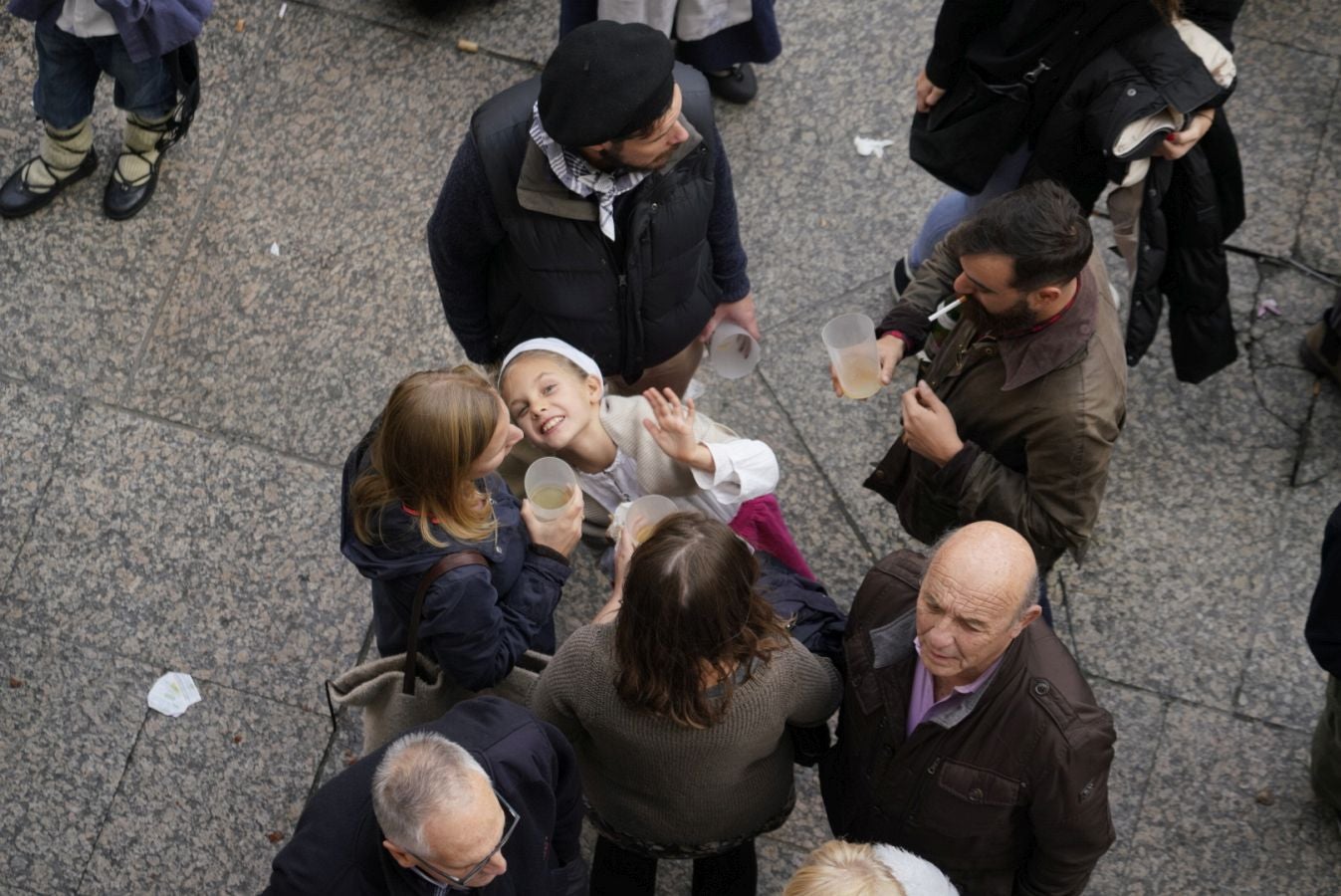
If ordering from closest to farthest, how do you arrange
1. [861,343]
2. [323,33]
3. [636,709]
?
[636,709], [861,343], [323,33]

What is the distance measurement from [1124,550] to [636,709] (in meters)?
2.27

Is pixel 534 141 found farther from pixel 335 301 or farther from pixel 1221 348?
pixel 1221 348

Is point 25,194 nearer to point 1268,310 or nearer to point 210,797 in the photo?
point 210,797

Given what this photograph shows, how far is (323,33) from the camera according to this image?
545 centimetres

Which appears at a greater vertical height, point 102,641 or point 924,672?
point 924,672

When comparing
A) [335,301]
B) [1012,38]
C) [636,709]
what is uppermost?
[1012,38]

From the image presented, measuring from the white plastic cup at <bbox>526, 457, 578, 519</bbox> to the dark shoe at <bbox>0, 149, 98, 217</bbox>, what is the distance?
2.73 m

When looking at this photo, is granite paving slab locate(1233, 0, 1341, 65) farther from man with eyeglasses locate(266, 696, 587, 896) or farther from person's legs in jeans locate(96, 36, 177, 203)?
man with eyeglasses locate(266, 696, 587, 896)

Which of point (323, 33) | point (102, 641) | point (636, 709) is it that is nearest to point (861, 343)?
point (636, 709)

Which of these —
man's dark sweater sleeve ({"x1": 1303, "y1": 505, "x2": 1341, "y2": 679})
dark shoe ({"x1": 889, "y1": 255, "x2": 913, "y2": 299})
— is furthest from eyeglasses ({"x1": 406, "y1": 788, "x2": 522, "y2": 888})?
dark shoe ({"x1": 889, "y1": 255, "x2": 913, "y2": 299})

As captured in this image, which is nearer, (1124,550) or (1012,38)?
(1012,38)

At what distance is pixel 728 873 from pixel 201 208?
10.4 feet

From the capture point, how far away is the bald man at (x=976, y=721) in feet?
9.05

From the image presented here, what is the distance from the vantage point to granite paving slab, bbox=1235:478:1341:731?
13.9 feet
